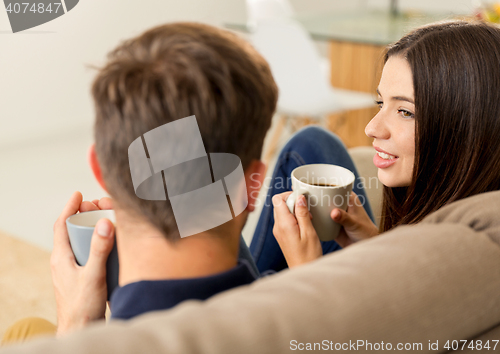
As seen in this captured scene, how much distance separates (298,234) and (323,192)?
0.09 metres

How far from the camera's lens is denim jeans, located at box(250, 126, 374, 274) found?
4.15 ft

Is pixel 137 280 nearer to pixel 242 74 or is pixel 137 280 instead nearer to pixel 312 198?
pixel 242 74

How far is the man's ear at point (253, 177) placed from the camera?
0.63m

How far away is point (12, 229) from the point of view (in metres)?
2.39

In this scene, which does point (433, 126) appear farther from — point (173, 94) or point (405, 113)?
point (173, 94)

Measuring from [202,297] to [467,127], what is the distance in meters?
0.57

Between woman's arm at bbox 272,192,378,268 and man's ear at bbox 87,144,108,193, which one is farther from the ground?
man's ear at bbox 87,144,108,193

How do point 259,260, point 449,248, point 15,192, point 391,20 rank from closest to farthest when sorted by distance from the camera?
point 449,248
point 259,260
point 15,192
point 391,20

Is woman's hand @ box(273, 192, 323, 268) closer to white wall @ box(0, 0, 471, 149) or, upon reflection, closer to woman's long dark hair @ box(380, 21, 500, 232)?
woman's long dark hair @ box(380, 21, 500, 232)

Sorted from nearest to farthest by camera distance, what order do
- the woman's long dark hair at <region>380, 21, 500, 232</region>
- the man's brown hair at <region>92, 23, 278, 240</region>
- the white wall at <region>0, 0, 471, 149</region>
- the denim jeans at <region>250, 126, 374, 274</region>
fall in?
1. the man's brown hair at <region>92, 23, 278, 240</region>
2. the woman's long dark hair at <region>380, 21, 500, 232</region>
3. the denim jeans at <region>250, 126, 374, 274</region>
4. the white wall at <region>0, 0, 471, 149</region>

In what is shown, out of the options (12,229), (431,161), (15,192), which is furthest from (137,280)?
(15,192)

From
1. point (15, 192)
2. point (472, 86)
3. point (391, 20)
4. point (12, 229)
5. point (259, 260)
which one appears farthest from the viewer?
point (391, 20)

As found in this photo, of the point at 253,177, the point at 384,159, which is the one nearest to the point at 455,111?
the point at 384,159

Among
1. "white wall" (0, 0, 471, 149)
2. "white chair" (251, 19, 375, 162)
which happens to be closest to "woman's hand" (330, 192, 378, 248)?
"white chair" (251, 19, 375, 162)
